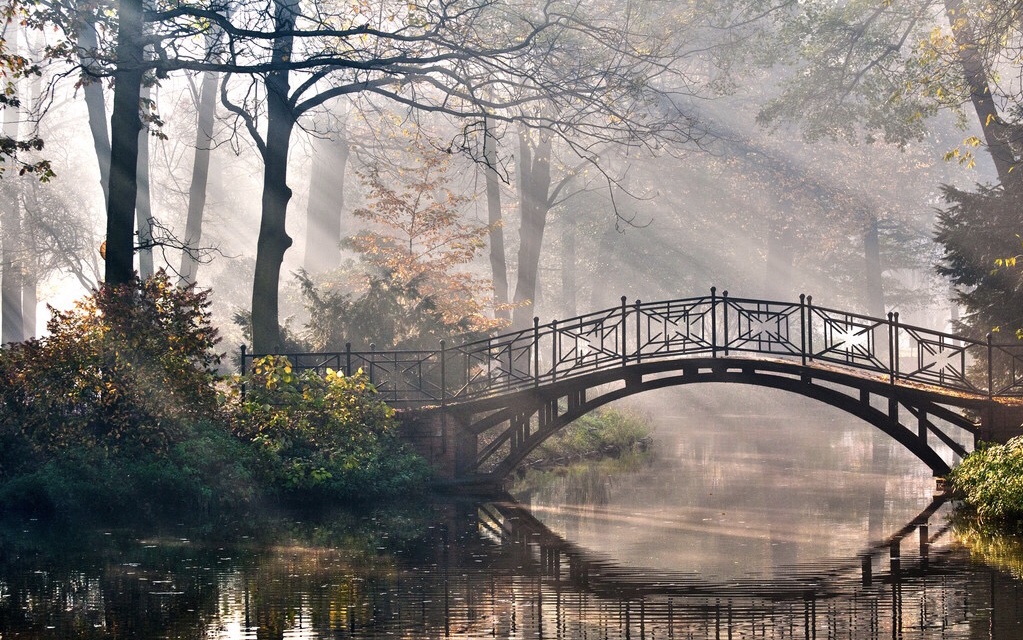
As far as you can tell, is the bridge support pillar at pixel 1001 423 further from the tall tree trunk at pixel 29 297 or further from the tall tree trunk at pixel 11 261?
the tall tree trunk at pixel 29 297

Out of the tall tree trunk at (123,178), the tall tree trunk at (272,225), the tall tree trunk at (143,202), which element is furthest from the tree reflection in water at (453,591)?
the tall tree trunk at (143,202)

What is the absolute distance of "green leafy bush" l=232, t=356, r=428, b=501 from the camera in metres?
19.3

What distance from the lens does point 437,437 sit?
2184cm

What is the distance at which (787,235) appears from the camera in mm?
50125

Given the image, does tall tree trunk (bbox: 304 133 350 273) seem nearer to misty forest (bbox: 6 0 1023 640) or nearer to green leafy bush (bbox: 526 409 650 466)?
misty forest (bbox: 6 0 1023 640)

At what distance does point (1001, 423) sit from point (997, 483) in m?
3.76

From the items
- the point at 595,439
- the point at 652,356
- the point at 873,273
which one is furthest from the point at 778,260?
the point at 652,356

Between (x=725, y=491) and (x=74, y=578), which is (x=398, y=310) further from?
(x=74, y=578)

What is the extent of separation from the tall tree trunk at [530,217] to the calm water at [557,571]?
15.1 meters

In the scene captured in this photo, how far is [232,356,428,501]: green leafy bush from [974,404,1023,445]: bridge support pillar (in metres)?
9.62

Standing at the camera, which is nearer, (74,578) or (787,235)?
(74,578)

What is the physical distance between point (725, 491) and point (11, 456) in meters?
11.6

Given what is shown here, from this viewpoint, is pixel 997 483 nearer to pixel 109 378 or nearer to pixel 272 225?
pixel 109 378

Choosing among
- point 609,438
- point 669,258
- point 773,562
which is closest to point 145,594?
point 773,562
